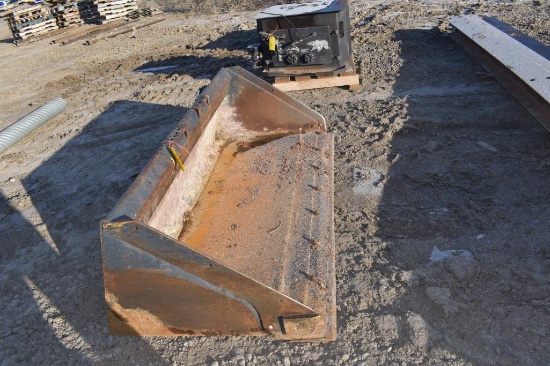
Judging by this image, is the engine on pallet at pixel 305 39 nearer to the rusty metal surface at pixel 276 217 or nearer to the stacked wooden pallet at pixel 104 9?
the rusty metal surface at pixel 276 217

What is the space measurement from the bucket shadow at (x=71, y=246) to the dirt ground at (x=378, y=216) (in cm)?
1

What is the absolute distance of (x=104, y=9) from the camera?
46.7ft

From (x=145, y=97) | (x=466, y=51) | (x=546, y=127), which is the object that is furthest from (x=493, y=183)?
(x=145, y=97)

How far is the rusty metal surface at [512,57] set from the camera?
4.82 meters

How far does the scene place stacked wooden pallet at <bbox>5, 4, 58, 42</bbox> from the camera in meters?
14.3

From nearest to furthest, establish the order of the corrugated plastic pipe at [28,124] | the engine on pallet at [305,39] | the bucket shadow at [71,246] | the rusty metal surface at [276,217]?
1. the rusty metal surface at [276,217]
2. the bucket shadow at [71,246]
3. the engine on pallet at [305,39]
4. the corrugated plastic pipe at [28,124]

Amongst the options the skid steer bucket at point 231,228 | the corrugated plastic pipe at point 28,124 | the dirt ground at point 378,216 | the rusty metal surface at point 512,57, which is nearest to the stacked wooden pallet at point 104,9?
the dirt ground at point 378,216

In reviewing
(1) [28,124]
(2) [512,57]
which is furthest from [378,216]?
(1) [28,124]

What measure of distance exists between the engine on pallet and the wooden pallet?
96 millimetres

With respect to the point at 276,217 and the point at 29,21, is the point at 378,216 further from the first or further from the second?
the point at 29,21

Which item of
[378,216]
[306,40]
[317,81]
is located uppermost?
[306,40]

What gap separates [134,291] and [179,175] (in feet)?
3.49

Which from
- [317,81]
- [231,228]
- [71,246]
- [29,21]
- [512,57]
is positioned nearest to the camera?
[231,228]

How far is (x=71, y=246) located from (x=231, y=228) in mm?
1507
